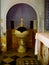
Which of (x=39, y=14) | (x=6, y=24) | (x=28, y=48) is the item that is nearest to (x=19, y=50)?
(x=28, y=48)

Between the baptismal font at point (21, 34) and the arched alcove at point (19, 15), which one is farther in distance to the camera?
the arched alcove at point (19, 15)

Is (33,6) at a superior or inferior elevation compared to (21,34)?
superior

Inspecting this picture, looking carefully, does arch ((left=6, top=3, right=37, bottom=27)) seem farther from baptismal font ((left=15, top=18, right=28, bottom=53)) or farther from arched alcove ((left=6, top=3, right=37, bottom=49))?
baptismal font ((left=15, top=18, right=28, bottom=53))

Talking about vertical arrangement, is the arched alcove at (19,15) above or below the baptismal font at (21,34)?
above

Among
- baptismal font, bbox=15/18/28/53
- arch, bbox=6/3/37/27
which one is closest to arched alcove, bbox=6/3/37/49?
arch, bbox=6/3/37/27

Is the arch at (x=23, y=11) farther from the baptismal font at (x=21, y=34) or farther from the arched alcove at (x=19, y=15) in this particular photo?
the baptismal font at (x=21, y=34)

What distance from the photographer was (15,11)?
6734mm

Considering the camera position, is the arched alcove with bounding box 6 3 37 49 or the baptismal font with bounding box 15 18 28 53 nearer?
the baptismal font with bounding box 15 18 28 53

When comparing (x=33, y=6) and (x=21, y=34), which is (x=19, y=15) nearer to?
(x=33, y=6)

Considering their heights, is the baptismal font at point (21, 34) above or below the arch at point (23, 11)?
below

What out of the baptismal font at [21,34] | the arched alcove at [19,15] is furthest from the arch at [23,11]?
the baptismal font at [21,34]

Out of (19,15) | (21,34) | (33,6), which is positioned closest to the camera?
(21,34)

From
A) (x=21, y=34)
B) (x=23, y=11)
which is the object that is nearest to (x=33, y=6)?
(x=23, y=11)

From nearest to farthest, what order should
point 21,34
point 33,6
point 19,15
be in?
point 21,34 → point 33,6 → point 19,15
